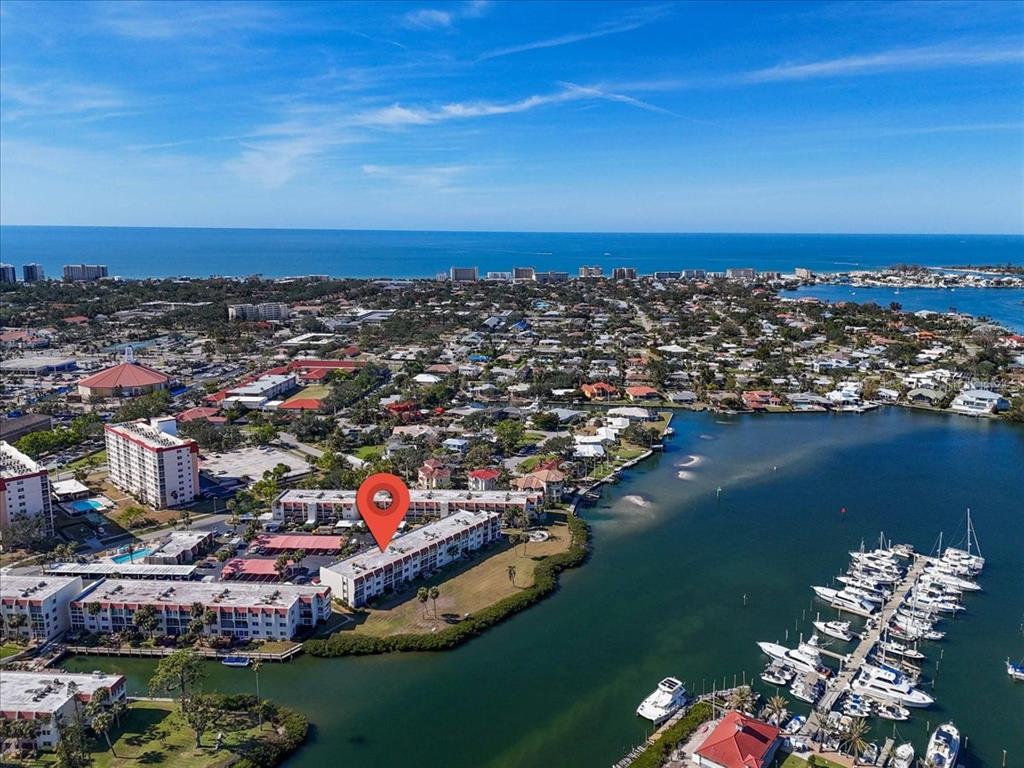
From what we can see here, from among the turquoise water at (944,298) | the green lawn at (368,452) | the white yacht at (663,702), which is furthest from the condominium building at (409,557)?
the turquoise water at (944,298)

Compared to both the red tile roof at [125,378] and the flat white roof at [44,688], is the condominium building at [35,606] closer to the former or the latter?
the flat white roof at [44,688]

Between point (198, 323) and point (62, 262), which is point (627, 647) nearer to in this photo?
point (198, 323)

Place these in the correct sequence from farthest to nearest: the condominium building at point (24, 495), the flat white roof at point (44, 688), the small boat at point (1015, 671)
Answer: the condominium building at point (24, 495) → the small boat at point (1015, 671) → the flat white roof at point (44, 688)

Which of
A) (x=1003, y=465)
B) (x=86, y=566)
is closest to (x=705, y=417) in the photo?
(x=1003, y=465)

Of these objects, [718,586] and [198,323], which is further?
[198,323]

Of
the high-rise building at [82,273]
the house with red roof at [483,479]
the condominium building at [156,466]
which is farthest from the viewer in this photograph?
the high-rise building at [82,273]

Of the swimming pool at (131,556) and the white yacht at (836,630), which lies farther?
the swimming pool at (131,556)

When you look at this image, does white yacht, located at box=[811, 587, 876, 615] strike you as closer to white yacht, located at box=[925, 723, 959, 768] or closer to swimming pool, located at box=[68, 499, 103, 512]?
white yacht, located at box=[925, 723, 959, 768]
